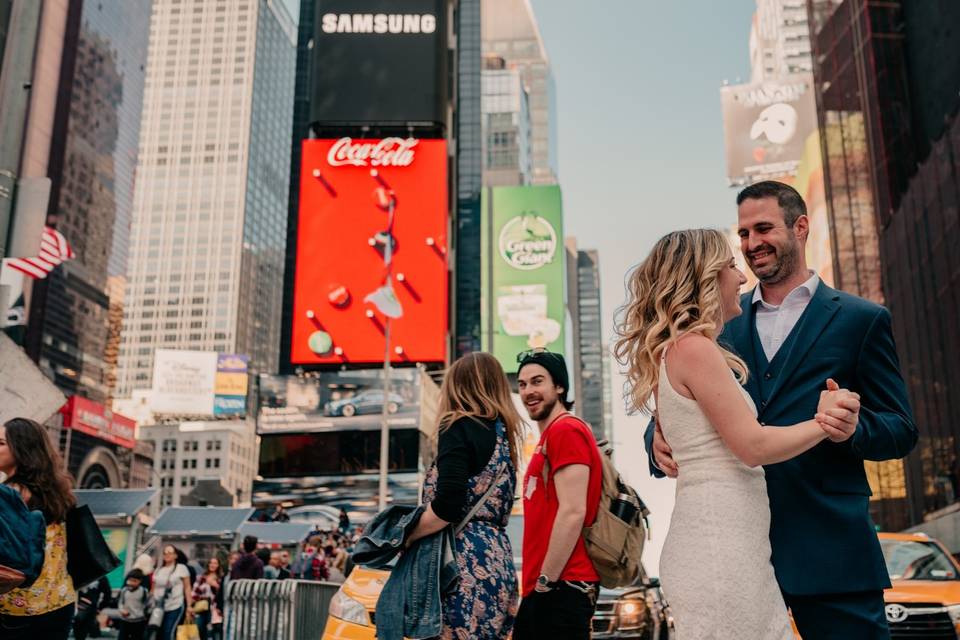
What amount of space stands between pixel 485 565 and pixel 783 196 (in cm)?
182

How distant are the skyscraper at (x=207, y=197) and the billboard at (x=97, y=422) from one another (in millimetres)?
63635

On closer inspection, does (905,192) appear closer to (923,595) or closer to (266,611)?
(923,595)

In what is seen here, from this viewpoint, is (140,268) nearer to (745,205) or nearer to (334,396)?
(334,396)

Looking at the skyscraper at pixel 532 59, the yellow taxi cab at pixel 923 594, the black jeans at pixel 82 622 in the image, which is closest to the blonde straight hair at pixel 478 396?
the yellow taxi cab at pixel 923 594

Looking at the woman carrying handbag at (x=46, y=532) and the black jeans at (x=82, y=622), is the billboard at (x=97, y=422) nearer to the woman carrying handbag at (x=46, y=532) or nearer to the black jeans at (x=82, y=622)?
the black jeans at (x=82, y=622)

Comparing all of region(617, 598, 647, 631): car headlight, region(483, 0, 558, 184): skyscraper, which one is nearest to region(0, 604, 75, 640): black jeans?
region(617, 598, 647, 631): car headlight

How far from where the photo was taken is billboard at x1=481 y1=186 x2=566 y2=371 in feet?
191

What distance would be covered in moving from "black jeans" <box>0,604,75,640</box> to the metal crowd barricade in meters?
4.60

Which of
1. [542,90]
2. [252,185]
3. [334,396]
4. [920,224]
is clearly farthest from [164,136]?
[920,224]

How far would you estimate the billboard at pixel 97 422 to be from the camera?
87.8 metres

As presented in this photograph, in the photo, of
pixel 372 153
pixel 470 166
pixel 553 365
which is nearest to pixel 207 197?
pixel 470 166

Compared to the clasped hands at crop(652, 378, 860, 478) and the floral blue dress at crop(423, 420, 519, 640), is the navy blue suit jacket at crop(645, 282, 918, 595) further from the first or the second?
the floral blue dress at crop(423, 420, 519, 640)

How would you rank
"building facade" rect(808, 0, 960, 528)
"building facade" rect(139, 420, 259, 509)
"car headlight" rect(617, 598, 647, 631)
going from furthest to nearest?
"building facade" rect(139, 420, 259, 509), "building facade" rect(808, 0, 960, 528), "car headlight" rect(617, 598, 647, 631)

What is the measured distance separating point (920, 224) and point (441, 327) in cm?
1898
